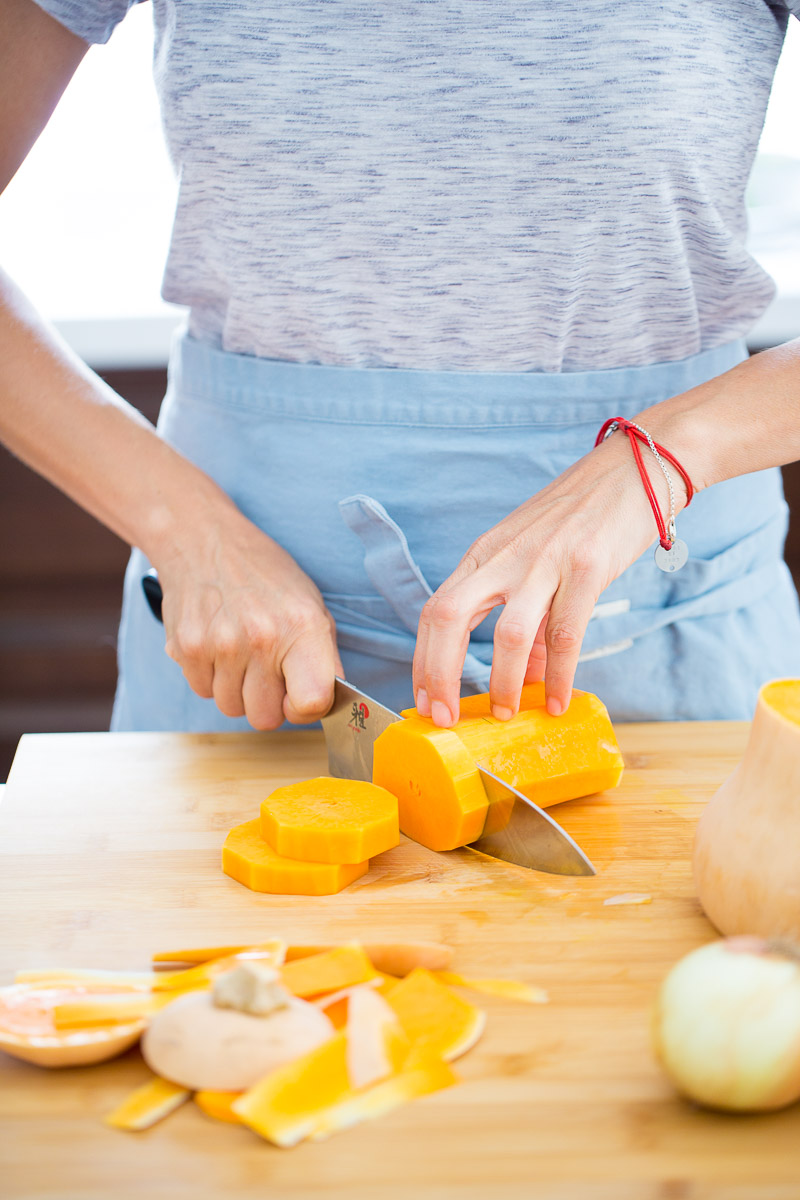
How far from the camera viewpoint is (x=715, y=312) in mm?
1156

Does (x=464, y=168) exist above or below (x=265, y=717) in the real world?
above

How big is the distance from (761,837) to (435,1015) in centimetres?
25

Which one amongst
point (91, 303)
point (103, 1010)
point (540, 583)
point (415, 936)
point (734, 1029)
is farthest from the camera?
point (91, 303)

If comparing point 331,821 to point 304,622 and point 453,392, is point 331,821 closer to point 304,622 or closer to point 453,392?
point 304,622

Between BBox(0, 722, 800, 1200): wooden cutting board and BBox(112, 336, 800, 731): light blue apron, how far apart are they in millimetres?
93

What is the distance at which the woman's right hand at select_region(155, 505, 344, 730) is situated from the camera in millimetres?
1020

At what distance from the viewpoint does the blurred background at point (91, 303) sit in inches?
97.4

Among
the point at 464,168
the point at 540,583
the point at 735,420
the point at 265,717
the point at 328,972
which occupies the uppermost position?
the point at 464,168

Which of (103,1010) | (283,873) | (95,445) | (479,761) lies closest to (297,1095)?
(103,1010)

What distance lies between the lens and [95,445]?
1098 mm

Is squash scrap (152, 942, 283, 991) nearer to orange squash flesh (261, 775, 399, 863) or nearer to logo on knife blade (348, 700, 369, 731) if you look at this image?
orange squash flesh (261, 775, 399, 863)

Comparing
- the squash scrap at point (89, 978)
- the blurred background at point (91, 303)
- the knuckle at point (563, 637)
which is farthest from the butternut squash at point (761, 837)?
the blurred background at point (91, 303)

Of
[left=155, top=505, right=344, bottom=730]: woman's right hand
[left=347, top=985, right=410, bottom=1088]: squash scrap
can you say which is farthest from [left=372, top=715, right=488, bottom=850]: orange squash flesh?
[left=347, top=985, right=410, bottom=1088]: squash scrap

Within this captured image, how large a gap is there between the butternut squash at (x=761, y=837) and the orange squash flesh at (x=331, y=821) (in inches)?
10.0
